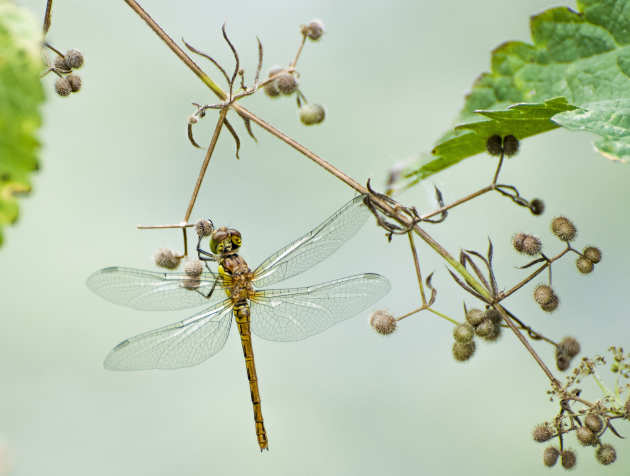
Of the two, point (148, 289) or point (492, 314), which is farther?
point (148, 289)

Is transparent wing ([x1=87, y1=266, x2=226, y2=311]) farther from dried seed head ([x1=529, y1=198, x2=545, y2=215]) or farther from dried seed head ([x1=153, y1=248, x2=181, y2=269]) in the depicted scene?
dried seed head ([x1=529, y1=198, x2=545, y2=215])

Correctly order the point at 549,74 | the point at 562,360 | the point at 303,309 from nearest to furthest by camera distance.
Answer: the point at 562,360 < the point at 549,74 < the point at 303,309

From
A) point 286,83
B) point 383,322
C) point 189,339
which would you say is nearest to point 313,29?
point 286,83

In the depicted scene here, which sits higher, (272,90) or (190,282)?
(272,90)

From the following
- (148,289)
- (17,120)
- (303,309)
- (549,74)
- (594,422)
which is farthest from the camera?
(303,309)

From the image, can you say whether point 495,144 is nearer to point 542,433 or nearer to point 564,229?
point 564,229

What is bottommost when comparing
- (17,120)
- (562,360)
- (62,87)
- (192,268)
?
(562,360)

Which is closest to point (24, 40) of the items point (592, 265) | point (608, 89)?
point (592, 265)
